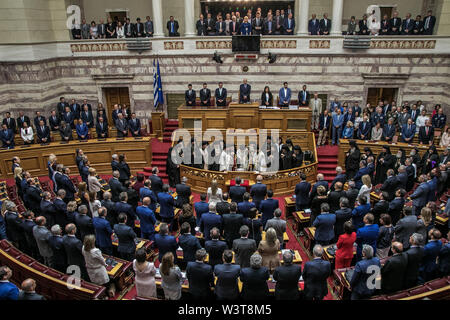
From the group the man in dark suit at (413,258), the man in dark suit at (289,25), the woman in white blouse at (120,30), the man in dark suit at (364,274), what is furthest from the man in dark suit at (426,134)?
the woman in white blouse at (120,30)

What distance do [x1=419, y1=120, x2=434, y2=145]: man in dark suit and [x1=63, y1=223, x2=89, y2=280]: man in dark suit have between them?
11066 millimetres

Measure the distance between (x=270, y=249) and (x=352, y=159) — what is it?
629 cm

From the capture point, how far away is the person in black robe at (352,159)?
10875mm

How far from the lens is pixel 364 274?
521 cm

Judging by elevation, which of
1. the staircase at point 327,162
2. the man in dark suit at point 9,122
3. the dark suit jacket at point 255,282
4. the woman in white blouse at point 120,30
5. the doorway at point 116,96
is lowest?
the staircase at point 327,162

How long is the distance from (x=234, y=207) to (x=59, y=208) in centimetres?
385

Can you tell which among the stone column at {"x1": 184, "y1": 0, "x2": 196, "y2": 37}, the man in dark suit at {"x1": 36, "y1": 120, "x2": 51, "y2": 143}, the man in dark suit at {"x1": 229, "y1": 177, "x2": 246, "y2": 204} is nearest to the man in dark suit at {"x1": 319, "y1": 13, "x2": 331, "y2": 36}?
the stone column at {"x1": 184, "y1": 0, "x2": 196, "y2": 37}

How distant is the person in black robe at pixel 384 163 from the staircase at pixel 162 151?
701 centimetres

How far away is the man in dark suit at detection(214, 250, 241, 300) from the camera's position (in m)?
5.00

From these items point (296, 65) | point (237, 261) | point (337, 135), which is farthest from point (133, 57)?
point (237, 261)

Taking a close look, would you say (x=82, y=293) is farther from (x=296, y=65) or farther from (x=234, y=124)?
(x=296, y=65)

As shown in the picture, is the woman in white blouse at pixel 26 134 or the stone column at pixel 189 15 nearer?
the woman in white blouse at pixel 26 134

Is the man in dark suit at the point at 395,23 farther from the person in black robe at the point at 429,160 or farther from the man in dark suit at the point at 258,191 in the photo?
the man in dark suit at the point at 258,191

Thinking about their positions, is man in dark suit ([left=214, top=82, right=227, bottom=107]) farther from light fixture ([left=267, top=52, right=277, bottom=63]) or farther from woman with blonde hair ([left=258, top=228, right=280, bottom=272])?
woman with blonde hair ([left=258, top=228, right=280, bottom=272])
